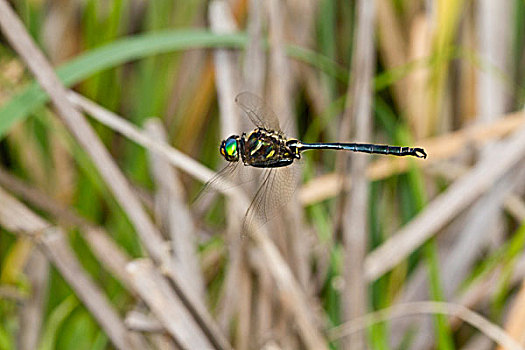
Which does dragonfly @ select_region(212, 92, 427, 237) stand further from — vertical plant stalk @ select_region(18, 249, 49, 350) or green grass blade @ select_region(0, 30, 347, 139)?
vertical plant stalk @ select_region(18, 249, 49, 350)

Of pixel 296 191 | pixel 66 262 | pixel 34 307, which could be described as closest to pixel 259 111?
pixel 296 191

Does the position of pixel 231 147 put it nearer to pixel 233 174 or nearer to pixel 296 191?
pixel 233 174

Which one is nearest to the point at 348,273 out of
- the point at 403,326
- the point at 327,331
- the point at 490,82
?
the point at 327,331

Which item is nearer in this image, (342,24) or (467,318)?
(467,318)

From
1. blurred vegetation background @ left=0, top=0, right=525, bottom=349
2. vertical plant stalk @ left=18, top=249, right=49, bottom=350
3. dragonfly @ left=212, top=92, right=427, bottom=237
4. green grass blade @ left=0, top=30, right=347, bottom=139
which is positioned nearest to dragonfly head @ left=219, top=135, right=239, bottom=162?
dragonfly @ left=212, top=92, right=427, bottom=237

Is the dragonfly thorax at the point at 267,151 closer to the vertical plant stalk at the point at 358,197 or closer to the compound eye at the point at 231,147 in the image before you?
the compound eye at the point at 231,147

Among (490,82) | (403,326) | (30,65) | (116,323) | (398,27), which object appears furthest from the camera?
(398,27)

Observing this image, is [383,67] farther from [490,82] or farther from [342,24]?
[490,82]
